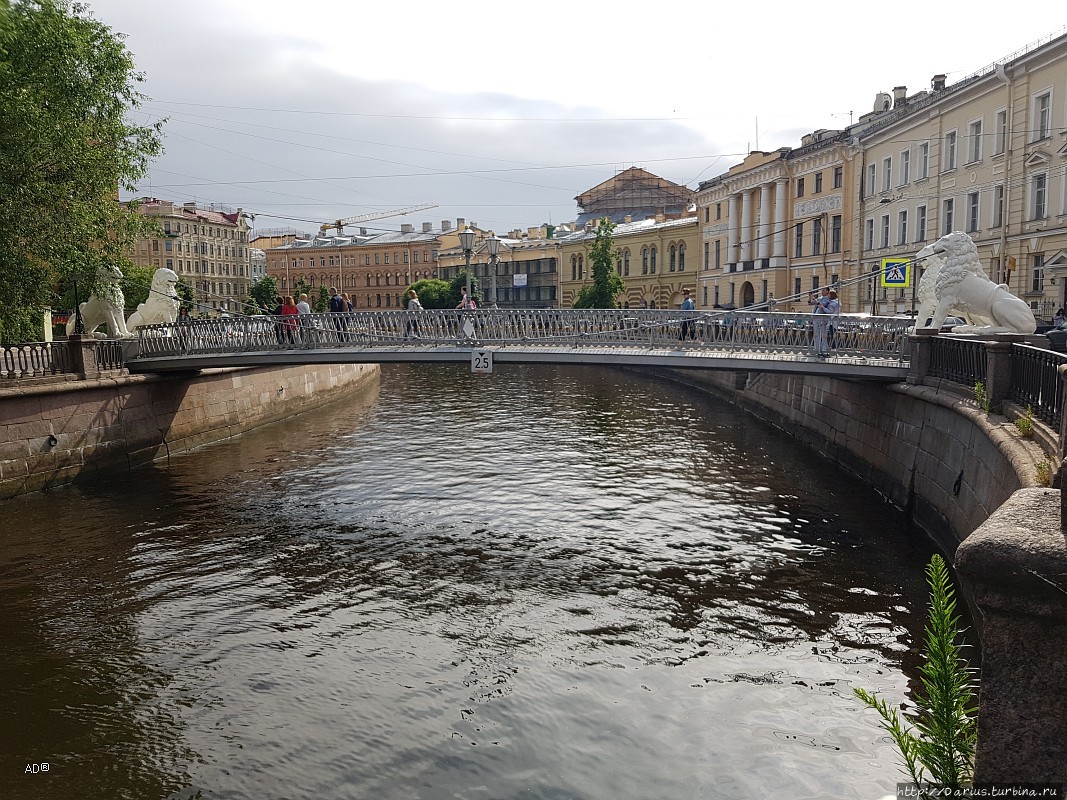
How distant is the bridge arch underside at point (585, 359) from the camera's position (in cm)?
1352

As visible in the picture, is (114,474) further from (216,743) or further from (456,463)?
(216,743)

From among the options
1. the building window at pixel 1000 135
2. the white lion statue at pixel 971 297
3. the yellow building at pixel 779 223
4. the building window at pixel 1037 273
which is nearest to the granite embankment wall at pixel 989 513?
the white lion statue at pixel 971 297

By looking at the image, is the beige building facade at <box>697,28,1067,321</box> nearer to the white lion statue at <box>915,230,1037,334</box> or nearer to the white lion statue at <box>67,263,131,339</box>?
the white lion statue at <box>915,230,1037,334</box>

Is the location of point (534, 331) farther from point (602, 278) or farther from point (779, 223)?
point (602, 278)

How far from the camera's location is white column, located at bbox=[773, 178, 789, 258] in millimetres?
40156

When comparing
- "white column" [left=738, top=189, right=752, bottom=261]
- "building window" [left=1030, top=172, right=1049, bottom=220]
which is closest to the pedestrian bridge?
"building window" [left=1030, top=172, right=1049, bottom=220]

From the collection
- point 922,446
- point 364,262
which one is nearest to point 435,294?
point 364,262

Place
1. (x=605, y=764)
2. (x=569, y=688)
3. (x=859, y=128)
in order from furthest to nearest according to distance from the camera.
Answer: (x=859, y=128) < (x=569, y=688) < (x=605, y=764)

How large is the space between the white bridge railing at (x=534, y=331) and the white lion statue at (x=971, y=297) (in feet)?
3.84

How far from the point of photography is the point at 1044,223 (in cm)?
2200

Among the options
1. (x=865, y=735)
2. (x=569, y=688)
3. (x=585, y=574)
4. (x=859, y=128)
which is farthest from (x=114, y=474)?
(x=859, y=128)

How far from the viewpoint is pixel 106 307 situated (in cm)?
1752

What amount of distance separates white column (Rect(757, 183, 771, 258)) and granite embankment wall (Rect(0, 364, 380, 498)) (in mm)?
26317

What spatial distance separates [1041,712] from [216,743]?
5.49 metres
